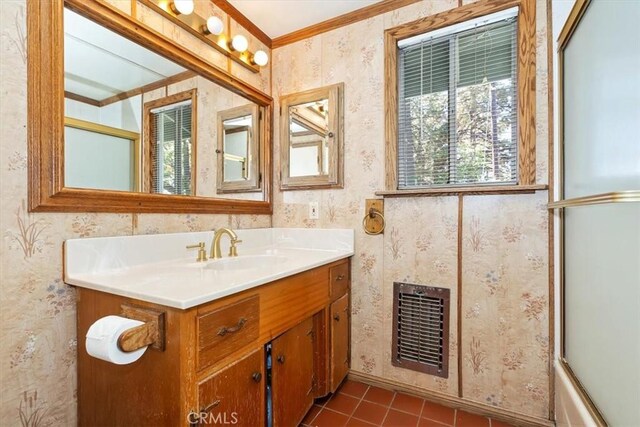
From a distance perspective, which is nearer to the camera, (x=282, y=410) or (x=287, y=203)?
(x=282, y=410)

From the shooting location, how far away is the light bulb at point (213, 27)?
1.55m

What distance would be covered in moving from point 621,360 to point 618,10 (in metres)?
1.00

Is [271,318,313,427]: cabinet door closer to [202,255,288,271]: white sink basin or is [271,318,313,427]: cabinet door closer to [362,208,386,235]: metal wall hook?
[202,255,288,271]: white sink basin

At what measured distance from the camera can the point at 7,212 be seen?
925 mm

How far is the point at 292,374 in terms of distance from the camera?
4.25ft

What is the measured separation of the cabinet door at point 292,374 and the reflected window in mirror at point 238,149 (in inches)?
35.9

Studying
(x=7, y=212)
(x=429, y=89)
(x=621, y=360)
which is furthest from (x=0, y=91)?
(x=621, y=360)

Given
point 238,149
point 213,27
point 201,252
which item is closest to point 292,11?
point 213,27

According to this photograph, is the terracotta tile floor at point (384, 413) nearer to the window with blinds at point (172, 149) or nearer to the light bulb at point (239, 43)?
the window with blinds at point (172, 149)

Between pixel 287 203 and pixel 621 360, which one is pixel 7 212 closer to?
pixel 287 203

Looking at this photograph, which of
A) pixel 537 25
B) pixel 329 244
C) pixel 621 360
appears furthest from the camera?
pixel 329 244

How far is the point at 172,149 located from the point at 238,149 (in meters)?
0.47

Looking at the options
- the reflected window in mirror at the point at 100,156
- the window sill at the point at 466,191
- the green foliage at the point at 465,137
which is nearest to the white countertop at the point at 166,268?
the reflected window in mirror at the point at 100,156

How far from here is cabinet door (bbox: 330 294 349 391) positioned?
161cm
